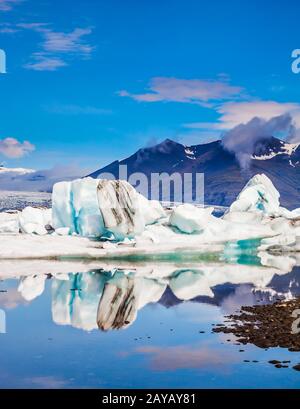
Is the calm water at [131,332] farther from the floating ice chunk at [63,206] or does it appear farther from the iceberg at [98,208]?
the floating ice chunk at [63,206]

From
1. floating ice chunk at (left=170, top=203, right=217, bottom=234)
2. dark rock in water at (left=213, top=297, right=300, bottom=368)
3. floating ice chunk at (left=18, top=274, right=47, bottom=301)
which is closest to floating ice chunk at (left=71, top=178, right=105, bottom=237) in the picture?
floating ice chunk at (left=170, top=203, right=217, bottom=234)

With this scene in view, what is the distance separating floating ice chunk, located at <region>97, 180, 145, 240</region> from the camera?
30.4 metres

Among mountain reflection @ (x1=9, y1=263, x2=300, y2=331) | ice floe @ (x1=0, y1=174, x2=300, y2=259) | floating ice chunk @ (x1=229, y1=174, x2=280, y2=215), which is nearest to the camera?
mountain reflection @ (x1=9, y1=263, x2=300, y2=331)

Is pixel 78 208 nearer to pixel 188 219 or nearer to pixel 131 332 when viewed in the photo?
pixel 188 219

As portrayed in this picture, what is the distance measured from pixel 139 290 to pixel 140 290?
0.04m

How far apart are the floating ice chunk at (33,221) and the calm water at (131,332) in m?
8.94

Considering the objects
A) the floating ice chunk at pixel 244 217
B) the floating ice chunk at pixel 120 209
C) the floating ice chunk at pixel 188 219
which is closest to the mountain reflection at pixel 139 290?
the floating ice chunk at pixel 120 209

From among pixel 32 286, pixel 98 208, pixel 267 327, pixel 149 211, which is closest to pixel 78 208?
pixel 98 208

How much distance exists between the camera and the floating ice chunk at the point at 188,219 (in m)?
33.0

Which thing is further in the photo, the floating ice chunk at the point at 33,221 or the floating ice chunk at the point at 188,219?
the floating ice chunk at the point at 33,221

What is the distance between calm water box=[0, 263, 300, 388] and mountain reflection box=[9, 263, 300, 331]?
0.03m

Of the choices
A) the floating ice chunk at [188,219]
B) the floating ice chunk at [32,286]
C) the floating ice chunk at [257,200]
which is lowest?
the floating ice chunk at [32,286]

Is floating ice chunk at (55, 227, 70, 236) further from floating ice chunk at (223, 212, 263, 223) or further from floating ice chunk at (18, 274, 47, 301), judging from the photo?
floating ice chunk at (223, 212, 263, 223)
